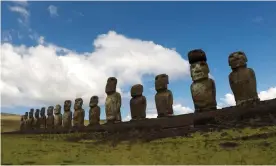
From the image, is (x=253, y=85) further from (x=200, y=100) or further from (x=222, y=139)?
(x=222, y=139)

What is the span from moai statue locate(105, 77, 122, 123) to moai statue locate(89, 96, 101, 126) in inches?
77.2

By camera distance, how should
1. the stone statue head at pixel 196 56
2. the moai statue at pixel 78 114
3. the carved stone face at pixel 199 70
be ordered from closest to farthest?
the carved stone face at pixel 199 70 → the stone statue head at pixel 196 56 → the moai statue at pixel 78 114

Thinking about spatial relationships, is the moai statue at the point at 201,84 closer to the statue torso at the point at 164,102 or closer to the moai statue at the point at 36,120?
the statue torso at the point at 164,102

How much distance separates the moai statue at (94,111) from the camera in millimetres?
28167

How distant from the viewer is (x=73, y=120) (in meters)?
31.7

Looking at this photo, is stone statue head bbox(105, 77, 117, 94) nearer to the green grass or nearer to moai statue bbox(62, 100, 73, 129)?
moai statue bbox(62, 100, 73, 129)

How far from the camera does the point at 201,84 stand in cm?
1944

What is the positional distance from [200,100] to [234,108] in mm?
2826

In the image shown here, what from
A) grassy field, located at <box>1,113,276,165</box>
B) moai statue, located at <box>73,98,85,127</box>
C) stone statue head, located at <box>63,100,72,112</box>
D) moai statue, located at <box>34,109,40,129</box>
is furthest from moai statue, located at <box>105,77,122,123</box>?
moai statue, located at <box>34,109,40,129</box>

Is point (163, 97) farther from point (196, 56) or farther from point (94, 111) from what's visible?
point (94, 111)

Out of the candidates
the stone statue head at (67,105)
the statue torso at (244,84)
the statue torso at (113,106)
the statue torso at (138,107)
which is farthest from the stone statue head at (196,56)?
the stone statue head at (67,105)

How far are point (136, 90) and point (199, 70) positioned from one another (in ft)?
20.2

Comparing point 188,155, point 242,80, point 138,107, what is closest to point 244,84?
point 242,80

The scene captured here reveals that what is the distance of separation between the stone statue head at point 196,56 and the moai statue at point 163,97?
324cm
